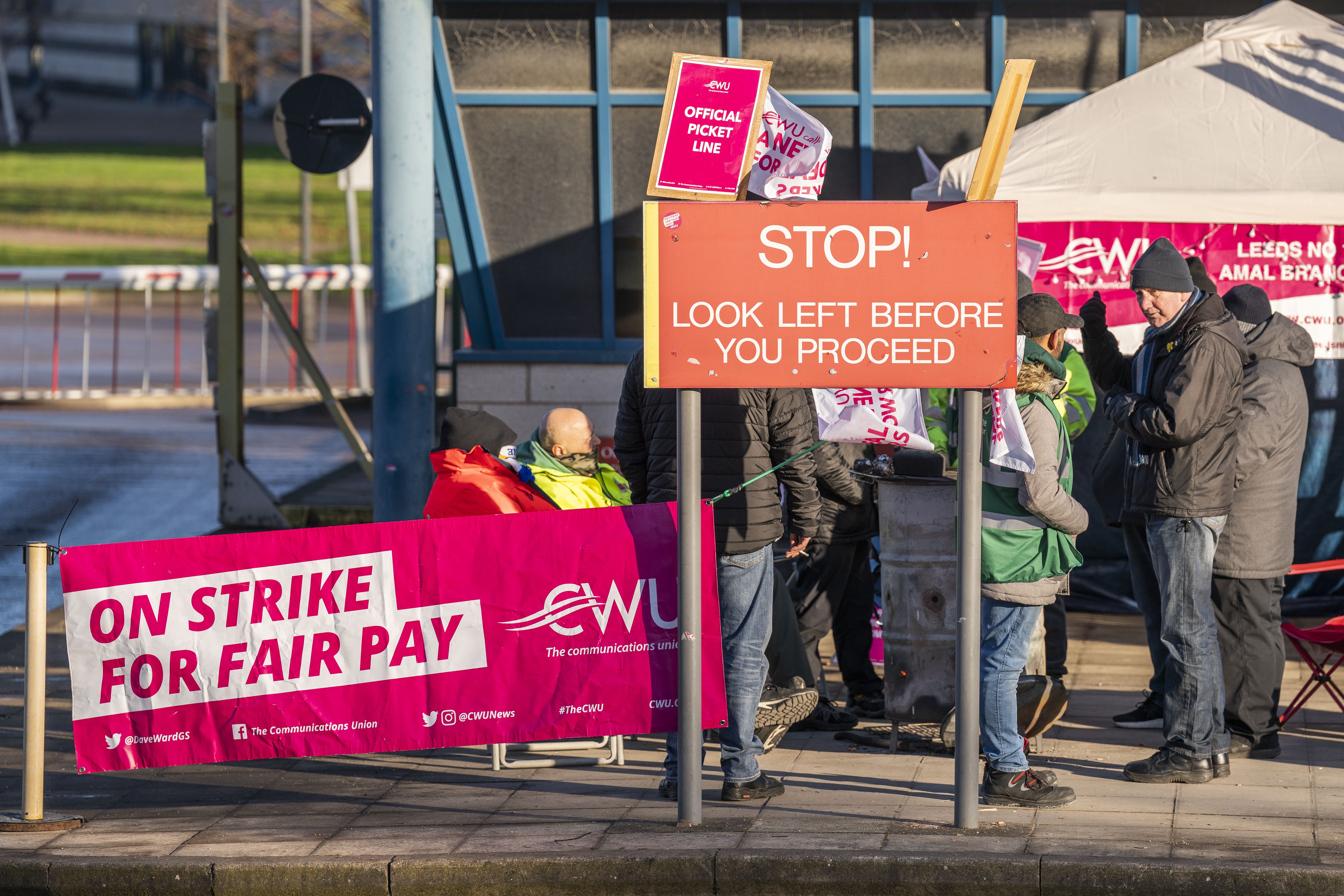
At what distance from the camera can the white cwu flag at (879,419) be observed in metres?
6.83

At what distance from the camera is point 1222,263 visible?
9.02 m

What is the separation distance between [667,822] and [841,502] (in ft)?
6.64

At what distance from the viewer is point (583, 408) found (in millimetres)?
9750

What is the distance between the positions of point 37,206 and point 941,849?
42.8 metres

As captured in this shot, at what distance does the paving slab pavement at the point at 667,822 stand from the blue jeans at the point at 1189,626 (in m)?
0.23

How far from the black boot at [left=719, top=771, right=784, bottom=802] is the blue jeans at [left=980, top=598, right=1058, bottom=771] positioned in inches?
29.8

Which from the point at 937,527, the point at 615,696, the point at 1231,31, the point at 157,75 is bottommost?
the point at 615,696

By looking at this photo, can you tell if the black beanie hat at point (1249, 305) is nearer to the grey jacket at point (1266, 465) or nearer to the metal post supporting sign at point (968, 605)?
the grey jacket at point (1266, 465)

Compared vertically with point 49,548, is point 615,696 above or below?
below

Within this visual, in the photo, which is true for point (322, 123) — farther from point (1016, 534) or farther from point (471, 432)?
point (1016, 534)

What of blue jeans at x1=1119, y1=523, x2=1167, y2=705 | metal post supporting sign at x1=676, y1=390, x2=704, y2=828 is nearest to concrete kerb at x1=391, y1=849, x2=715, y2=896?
metal post supporting sign at x1=676, y1=390, x2=704, y2=828

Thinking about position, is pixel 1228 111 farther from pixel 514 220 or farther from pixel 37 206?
pixel 37 206

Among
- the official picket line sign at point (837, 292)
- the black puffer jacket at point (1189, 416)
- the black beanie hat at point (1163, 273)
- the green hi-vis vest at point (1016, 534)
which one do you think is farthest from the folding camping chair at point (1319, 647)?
the official picket line sign at point (837, 292)

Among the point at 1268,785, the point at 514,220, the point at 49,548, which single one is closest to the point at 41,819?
the point at 49,548
